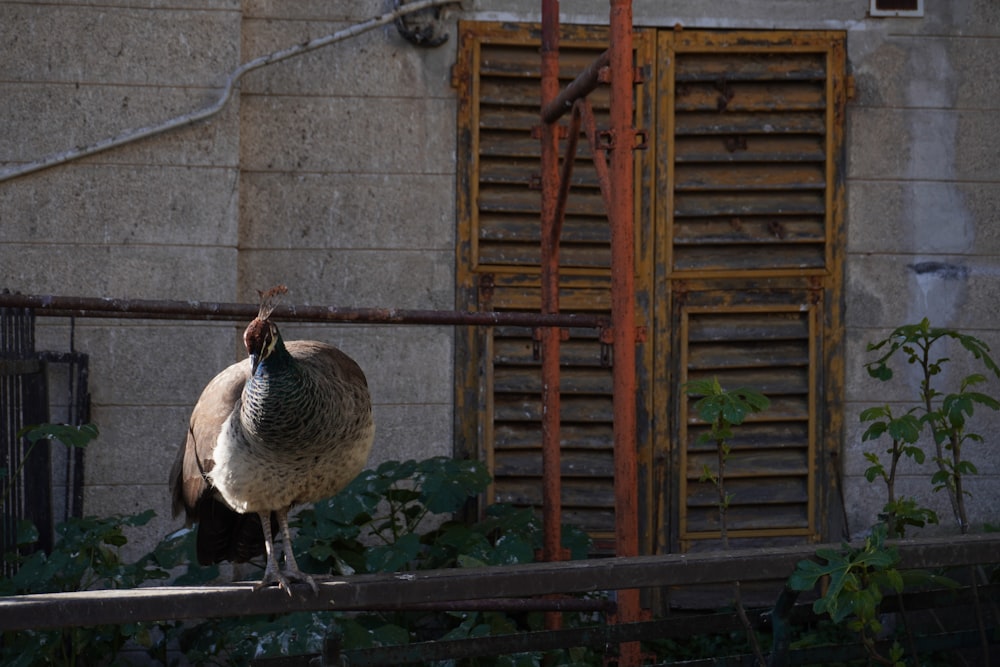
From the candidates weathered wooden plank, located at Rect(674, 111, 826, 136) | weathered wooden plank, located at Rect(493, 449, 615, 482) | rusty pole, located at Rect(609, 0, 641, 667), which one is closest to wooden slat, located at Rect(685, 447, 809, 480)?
weathered wooden plank, located at Rect(493, 449, 615, 482)

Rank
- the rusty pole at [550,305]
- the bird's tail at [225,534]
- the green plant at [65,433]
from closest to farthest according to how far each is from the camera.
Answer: the bird's tail at [225,534], the green plant at [65,433], the rusty pole at [550,305]

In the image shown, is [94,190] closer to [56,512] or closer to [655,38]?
[56,512]

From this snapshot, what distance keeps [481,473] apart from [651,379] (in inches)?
36.2

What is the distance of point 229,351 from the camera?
15.4ft

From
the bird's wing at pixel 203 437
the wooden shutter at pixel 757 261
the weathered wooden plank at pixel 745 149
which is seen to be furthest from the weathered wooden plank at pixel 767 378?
the bird's wing at pixel 203 437

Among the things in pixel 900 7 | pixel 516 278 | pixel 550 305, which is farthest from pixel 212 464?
pixel 900 7

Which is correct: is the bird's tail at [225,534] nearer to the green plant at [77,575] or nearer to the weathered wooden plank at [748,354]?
the green plant at [77,575]

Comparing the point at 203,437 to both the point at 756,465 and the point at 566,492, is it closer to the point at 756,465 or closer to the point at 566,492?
the point at 566,492

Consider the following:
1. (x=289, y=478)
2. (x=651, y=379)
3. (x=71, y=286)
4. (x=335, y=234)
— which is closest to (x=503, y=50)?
(x=335, y=234)

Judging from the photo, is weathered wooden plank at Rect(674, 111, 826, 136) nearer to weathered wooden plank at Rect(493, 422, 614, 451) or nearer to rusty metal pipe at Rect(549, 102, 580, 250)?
rusty metal pipe at Rect(549, 102, 580, 250)

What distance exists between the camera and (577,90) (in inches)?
147

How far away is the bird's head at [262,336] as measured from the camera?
286 cm

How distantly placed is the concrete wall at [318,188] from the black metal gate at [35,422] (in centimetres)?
9

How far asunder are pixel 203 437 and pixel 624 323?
4.15 ft
